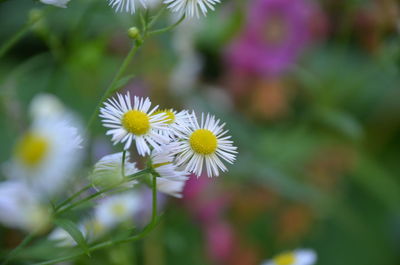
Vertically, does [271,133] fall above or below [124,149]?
above

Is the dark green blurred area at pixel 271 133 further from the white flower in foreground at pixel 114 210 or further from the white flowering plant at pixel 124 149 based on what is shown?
the white flowering plant at pixel 124 149

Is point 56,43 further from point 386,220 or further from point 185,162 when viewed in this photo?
point 386,220

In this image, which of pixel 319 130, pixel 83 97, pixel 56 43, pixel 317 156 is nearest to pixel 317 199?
pixel 317 156

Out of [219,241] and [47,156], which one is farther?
[219,241]

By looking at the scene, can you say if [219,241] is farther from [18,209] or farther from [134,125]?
[134,125]

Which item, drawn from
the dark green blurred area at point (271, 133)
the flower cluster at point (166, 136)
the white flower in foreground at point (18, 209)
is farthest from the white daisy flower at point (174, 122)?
the dark green blurred area at point (271, 133)

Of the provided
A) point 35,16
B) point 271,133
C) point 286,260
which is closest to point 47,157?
point 35,16
